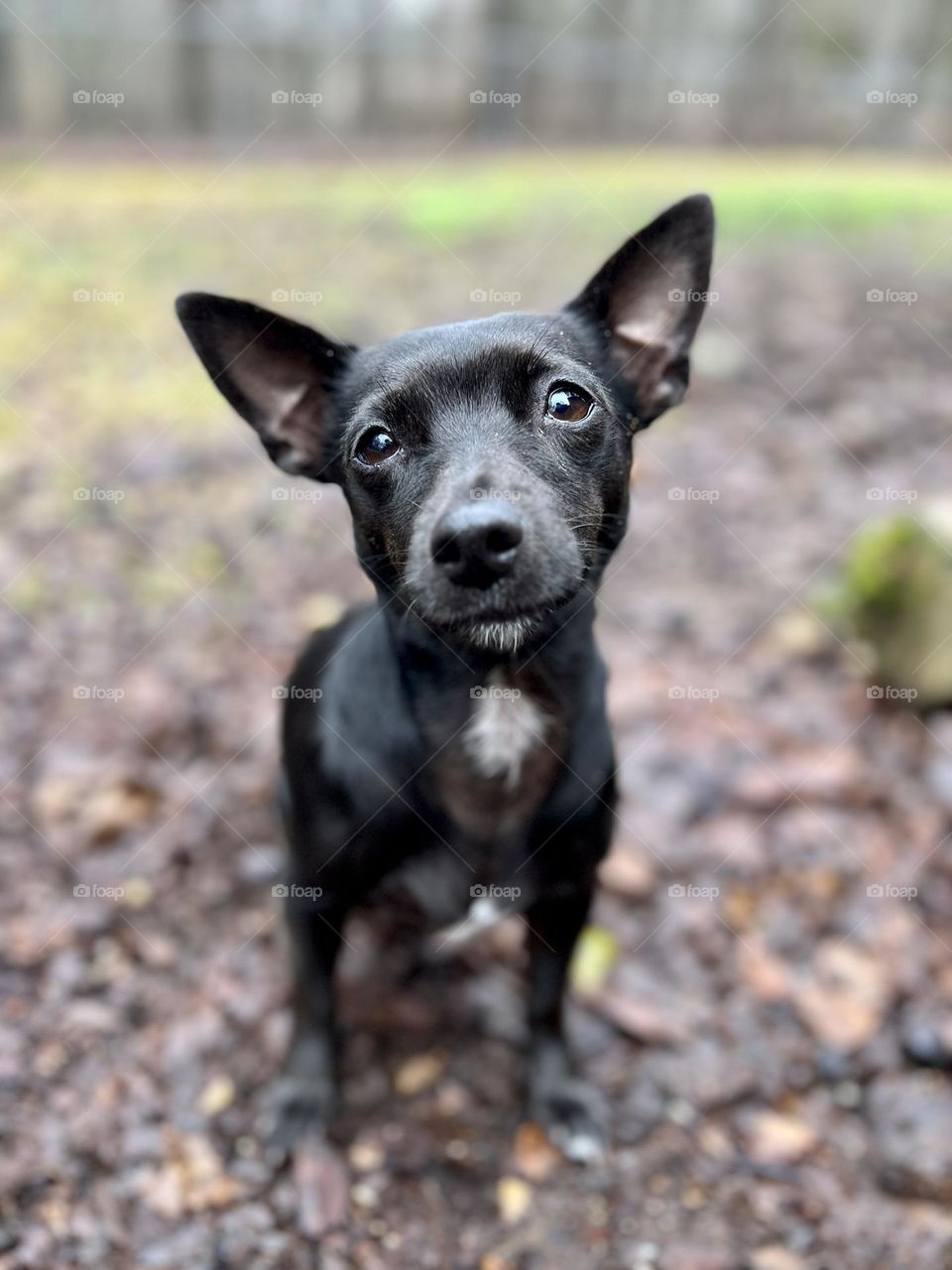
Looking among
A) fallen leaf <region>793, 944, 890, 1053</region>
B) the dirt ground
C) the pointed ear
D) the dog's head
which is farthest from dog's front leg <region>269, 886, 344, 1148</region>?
the pointed ear

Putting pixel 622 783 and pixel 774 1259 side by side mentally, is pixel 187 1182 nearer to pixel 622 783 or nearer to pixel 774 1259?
pixel 774 1259

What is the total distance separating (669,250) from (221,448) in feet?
12.1

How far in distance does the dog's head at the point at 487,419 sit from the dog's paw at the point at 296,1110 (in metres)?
1.45

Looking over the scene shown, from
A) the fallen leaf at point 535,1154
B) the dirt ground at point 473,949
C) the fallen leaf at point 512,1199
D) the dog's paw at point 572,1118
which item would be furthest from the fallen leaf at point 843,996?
the fallen leaf at point 512,1199

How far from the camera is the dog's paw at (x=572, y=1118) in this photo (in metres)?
3.01

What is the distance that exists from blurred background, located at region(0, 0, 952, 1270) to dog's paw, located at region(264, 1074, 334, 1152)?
73 millimetres

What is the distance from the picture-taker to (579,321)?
2.67 metres

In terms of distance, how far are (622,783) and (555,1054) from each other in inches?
46.5

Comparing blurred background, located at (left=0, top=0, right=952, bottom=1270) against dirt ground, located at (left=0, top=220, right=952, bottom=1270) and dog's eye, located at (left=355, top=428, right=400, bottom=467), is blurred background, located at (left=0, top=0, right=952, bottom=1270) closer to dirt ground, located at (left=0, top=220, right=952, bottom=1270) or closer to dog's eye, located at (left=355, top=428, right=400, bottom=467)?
dirt ground, located at (left=0, top=220, right=952, bottom=1270)

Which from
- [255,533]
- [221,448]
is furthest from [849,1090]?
[221,448]

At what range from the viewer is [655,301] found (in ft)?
8.70

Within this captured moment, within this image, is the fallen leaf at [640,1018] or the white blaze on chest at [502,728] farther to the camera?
the fallen leaf at [640,1018]

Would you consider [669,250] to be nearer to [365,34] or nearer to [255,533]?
[255,533]

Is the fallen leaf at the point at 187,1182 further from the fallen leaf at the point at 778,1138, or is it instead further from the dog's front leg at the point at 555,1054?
the fallen leaf at the point at 778,1138
